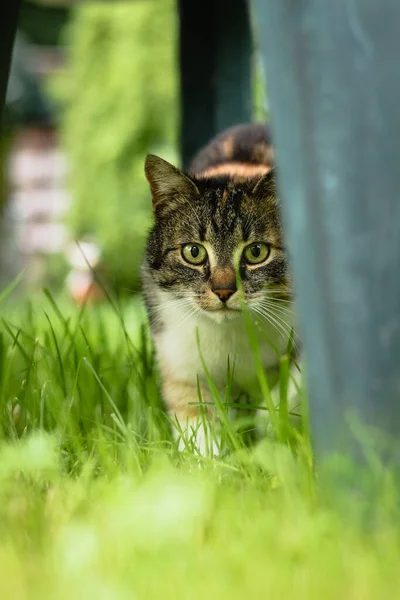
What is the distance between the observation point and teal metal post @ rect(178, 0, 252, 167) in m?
3.18

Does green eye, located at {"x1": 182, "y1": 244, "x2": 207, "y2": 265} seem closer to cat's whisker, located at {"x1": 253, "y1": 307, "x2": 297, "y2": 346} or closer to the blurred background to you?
cat's whisker, located at {"x1": 253, "y1": 307, "x2": 297, "y2": 346}

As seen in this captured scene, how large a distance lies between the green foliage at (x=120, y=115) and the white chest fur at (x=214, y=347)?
19.1 feet

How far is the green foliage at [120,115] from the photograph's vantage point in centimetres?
793

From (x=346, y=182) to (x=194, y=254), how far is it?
972mm

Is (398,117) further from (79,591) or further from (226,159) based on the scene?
(226,159)

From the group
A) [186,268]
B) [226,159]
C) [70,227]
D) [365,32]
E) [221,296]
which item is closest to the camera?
[365,32]

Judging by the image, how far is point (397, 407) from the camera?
1051 millimetres

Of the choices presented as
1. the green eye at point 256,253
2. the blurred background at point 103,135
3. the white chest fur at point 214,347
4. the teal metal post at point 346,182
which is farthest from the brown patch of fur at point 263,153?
the blurred background at point 103,135

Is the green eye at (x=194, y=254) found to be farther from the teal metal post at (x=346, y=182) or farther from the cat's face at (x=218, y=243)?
the teal metal post at (x=346, y=182)

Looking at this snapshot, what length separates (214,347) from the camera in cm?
197

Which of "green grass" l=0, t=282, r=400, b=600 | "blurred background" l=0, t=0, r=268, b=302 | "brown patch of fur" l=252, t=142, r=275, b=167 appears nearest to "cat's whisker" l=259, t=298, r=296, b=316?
"green grass" l=0, t=282, r=400, b=600

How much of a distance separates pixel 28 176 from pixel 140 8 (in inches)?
127

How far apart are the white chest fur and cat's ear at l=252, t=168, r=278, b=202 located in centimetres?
33

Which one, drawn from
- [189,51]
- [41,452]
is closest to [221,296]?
[41,452]
